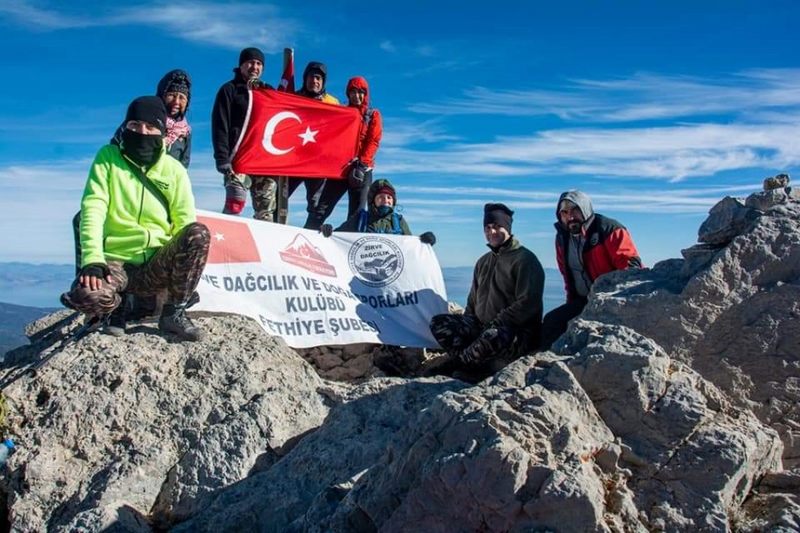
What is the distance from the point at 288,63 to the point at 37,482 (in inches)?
258

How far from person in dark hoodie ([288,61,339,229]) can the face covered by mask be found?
12.6 feet

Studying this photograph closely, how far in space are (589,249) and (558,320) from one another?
0.80 meters

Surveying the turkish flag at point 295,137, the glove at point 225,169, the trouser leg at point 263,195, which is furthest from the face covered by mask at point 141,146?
the trouser leg at point 263,195

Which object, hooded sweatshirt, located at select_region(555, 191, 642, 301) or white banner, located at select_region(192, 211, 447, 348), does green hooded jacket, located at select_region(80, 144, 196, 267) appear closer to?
white banner, located at select_region(192, 211, 447, 348)

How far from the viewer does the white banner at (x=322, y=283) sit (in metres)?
7.73

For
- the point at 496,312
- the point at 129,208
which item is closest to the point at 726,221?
the point at 496,312

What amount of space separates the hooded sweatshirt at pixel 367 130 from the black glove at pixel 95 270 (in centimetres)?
493

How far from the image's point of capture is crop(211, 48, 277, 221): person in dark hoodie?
28.9 ft

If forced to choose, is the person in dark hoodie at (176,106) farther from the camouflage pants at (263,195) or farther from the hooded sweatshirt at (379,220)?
the hooded sweatshirt at (379,220)

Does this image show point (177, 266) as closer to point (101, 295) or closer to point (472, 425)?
point (101, 295)

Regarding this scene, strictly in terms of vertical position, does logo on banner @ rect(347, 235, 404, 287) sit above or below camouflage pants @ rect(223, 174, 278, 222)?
below

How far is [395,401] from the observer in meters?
5.12

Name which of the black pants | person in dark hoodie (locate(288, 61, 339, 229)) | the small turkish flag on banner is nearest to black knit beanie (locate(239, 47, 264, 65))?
person in dark hoodie (locate(288, 61, 339, 229))

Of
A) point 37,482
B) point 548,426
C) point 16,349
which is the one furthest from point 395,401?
point 16,349
